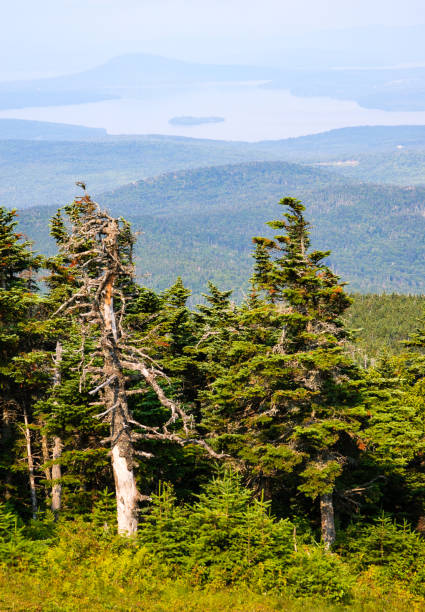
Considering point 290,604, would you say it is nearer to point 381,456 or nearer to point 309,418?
point 309,418

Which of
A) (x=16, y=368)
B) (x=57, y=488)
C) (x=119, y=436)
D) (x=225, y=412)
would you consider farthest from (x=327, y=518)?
(x=16, y=368)

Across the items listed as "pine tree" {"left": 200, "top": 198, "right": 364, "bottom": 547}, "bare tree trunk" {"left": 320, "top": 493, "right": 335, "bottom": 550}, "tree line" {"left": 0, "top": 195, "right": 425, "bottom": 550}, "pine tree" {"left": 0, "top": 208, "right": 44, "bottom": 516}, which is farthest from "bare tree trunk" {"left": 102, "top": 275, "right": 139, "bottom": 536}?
"bare tree trunk" {"left": 320, "top": 493, "right": 335, "bottom": 550}

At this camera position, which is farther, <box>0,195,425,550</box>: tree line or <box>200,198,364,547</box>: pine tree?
<box>200,198,364,547</box>: pine tree

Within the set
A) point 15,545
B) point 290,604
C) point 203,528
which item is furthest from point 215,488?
point 15,545

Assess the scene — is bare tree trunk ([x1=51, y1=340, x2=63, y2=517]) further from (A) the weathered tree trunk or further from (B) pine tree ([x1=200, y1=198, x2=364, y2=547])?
(B) pine tree ([x1=200, y1=198, x2=364, y2=547])

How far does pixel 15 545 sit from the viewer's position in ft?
43.8

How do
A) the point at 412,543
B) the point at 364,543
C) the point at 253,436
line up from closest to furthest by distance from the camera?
the point at 412,543 → the point at 364,543 → the point at 253,436

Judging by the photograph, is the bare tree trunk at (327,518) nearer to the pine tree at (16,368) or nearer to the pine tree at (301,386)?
the pine tree at (301,386)

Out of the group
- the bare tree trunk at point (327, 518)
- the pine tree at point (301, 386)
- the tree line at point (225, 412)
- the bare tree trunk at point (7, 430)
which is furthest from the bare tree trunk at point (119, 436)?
the bare tree trunk at point (7, 430)

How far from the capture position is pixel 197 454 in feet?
70.6

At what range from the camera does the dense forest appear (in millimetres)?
13125

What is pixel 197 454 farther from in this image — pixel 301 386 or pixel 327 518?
pixel 327 518

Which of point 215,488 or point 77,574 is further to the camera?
point 215,488

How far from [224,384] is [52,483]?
7.80 metres
